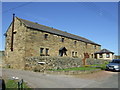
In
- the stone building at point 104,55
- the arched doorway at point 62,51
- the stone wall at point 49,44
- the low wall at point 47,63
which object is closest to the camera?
the low wall at point 47,63

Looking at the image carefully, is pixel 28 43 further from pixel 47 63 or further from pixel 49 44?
pixel 47 63

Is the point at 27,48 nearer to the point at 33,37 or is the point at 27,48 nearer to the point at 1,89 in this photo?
the point at 33,37

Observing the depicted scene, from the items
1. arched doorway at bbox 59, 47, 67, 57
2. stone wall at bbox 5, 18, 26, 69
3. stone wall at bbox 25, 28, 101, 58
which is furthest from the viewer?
arched doorway at bbox 59, 47, 67, 57

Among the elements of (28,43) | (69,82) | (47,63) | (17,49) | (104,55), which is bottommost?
(69,82)

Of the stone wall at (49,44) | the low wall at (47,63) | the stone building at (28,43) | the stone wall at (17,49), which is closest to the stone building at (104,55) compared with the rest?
the stone wall at (49,44)

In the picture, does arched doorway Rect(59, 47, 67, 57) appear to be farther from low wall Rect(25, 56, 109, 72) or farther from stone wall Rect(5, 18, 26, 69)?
stone wall Rect(5, 18, 26, 69)

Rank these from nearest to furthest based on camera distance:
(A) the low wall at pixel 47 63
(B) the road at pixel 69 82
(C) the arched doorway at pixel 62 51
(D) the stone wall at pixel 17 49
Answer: (B) the road at pixel 69 82 < (A) the low wall at pixel 47 63 < (D) the stone wall at pixel 17 49 < (C) the arched doorway at pixel 62 51

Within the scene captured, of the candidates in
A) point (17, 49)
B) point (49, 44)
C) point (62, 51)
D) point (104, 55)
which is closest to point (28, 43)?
point (17, 49)

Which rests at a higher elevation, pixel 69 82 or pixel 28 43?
pixel 28 43

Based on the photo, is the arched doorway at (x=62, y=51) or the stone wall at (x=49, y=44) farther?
the arched doorway at (x=62, y=51)

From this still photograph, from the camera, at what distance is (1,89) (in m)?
8.66

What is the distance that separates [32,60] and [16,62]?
4770mm

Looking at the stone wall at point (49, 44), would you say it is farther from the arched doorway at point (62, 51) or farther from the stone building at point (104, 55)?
the stone building at point (104, 55)

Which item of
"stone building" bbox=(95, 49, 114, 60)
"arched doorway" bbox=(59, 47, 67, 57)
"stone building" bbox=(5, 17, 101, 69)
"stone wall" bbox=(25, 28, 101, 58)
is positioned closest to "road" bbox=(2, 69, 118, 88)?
"stone building" bbox=(5, 17, 101, 69)
